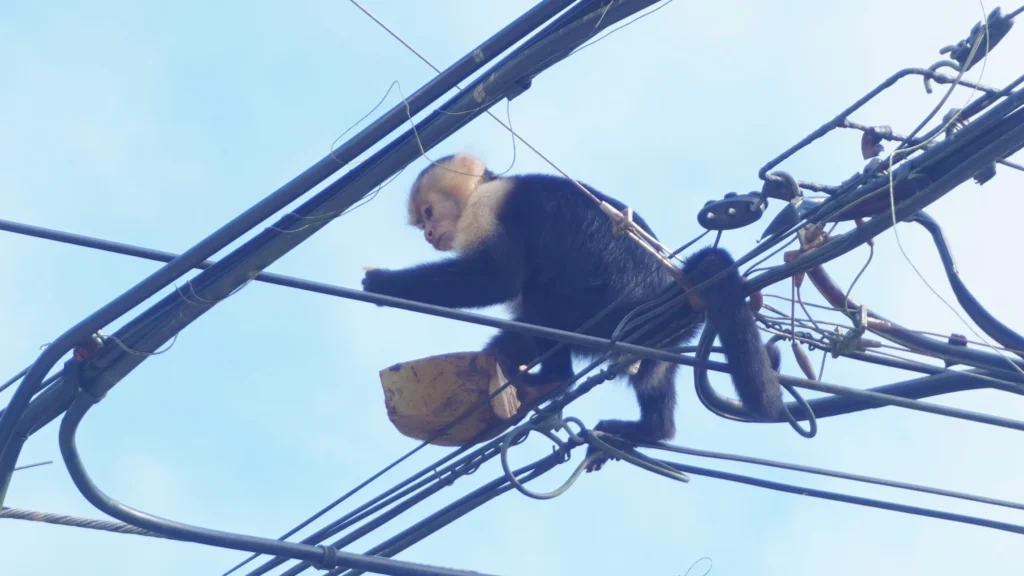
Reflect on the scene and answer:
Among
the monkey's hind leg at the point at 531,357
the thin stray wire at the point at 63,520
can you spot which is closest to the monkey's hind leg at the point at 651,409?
the monkey's hind leg at the point at 531,357

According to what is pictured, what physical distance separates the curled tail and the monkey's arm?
2219 mm

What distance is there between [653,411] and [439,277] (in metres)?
1.56

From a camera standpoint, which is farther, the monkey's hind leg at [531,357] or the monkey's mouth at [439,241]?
the monkey's mouth at [439,241]

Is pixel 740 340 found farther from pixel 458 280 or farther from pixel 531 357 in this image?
pixel 458 280

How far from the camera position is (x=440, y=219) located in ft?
27.7

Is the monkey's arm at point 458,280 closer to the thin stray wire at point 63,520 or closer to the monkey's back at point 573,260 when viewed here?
the monkey's back at point 573,260

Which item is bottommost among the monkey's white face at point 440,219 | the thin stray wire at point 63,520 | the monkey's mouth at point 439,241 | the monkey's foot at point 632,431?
the thin stray wire at point 63,520

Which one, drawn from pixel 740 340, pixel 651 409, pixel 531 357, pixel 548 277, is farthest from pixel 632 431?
pixel 740 340

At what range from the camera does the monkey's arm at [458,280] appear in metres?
7.38

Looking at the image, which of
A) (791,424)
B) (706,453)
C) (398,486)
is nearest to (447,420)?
(398,486)

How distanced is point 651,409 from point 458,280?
1434mm

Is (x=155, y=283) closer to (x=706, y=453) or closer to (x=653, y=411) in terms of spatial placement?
(x=706, y=453)

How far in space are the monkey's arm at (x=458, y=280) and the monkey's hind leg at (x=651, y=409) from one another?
38.9 inches

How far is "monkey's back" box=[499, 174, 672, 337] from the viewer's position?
7.53m
